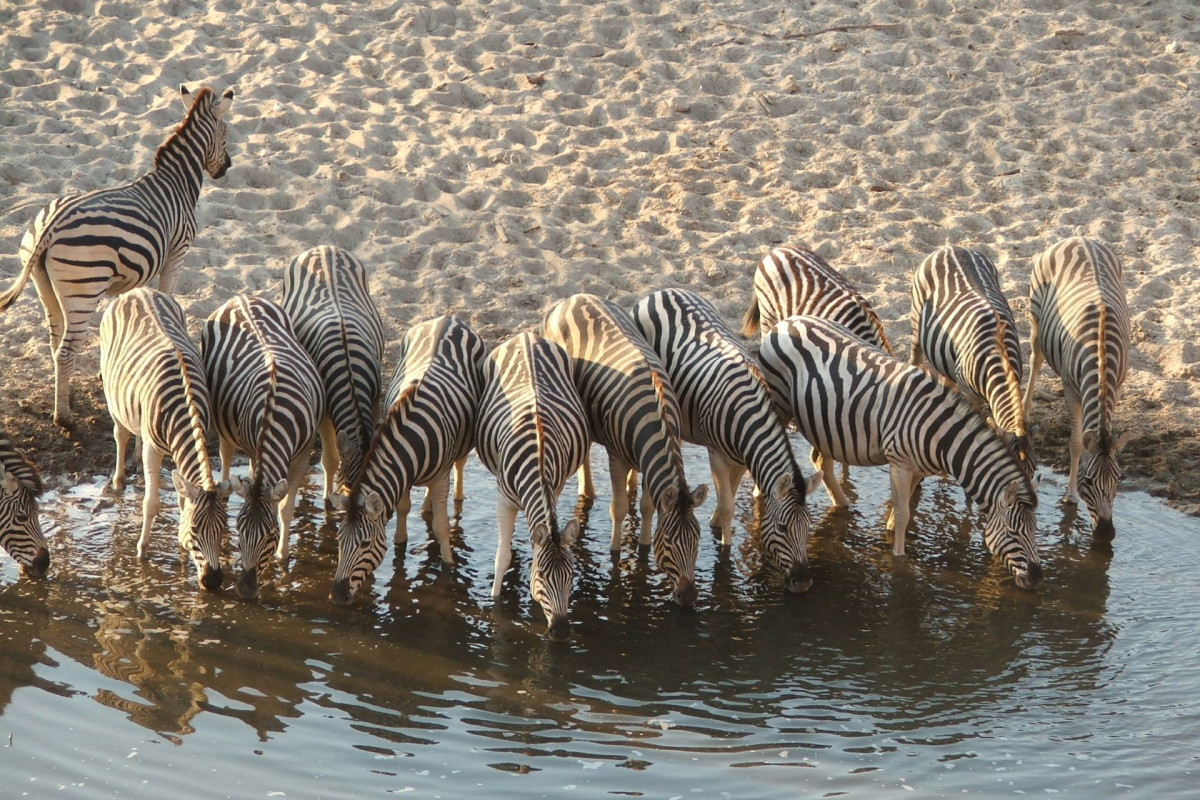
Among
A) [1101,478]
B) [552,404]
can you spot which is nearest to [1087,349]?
[1101,478]

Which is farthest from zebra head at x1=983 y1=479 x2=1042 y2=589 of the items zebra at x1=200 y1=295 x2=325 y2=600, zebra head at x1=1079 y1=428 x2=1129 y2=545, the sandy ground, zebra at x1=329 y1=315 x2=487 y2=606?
zebra at x1=200 y1=295 x2=325 y2=600

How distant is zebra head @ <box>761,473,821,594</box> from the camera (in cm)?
850

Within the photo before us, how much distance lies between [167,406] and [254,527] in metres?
1.09

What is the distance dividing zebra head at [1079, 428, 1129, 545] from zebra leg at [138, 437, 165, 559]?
6.37 m

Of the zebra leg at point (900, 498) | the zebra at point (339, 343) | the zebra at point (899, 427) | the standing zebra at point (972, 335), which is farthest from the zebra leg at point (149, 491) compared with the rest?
the standing zebra at point (972, 335)

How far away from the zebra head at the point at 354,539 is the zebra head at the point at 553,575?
1.02 metres

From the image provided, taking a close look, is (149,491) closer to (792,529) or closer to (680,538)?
(680,538)

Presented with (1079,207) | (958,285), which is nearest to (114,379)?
(958,285)

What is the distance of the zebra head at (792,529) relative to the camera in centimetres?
850

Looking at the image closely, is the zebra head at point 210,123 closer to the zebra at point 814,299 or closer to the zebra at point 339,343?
the zebra at point 339,343

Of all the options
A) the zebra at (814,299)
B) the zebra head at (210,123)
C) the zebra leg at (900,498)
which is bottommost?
the zebra leg at (900,498)

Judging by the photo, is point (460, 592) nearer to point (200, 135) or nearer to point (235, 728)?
point (235, 728)

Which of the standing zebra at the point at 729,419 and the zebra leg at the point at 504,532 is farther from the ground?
the standing zebra at the point at 729,419

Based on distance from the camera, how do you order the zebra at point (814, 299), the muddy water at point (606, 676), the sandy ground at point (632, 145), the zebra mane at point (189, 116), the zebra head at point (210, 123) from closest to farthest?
the muddy water at point (606, 676), the zebra at point (814, 299), the zebra mane at point (189, 116), the zebra head at point (210, 123), the sandy ground at point (632, 145)
